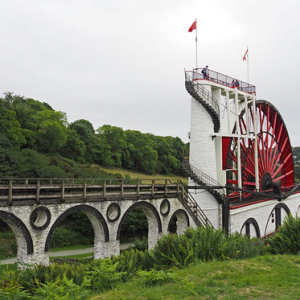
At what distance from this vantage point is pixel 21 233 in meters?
10.9

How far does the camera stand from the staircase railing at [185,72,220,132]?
19391mm

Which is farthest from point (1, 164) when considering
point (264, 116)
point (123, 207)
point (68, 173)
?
point (264, 116)

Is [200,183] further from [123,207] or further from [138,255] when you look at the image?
[138,255]

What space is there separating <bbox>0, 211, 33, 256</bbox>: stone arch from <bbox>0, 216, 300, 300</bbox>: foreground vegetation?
3.34m

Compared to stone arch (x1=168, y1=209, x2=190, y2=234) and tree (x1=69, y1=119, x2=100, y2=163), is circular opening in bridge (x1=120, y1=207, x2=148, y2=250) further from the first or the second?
tree (x1=69, y1=119, x2=100, y2=163)

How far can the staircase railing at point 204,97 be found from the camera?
19.4m

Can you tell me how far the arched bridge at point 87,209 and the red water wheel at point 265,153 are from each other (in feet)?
22.2

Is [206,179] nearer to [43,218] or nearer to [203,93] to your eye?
[203,93]

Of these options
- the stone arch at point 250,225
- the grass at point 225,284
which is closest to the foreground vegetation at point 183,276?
the grass at point 225,284

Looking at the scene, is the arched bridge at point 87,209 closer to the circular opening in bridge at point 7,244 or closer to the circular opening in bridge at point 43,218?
the circular opening in bridge at point 43,218

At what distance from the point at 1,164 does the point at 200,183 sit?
16441 millimetres

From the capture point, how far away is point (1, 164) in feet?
80.8

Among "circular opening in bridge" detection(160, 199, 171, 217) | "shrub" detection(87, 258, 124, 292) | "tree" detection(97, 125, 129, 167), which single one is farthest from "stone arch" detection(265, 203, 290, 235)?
"tree" detection(97, 125, 129, 167)

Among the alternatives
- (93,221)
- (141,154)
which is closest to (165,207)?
(93,221)
